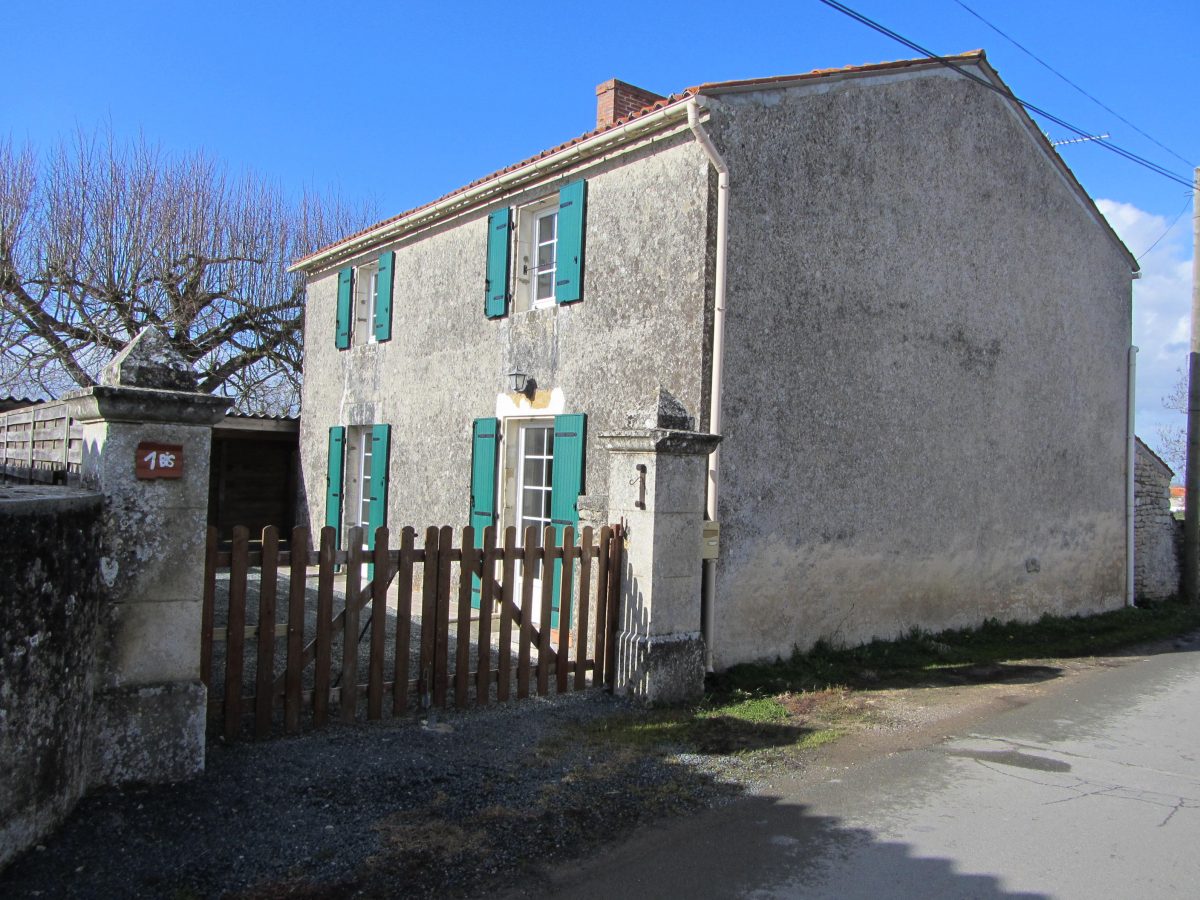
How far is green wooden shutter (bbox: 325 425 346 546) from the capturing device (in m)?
12.4

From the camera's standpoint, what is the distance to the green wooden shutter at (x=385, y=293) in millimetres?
11602

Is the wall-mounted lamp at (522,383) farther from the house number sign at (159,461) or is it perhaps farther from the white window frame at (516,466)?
the house number sign at (159,461)

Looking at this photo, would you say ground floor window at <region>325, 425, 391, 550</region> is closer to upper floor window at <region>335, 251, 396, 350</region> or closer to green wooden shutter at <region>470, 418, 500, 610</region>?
upper floor window at <region>335, 251, 396, 350</region>

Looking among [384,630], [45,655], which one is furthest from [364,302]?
[45,655]

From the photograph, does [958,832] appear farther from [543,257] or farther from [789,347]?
[543,257]

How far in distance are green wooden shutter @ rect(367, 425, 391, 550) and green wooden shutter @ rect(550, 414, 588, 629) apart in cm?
343

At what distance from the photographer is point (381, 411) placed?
11.7m

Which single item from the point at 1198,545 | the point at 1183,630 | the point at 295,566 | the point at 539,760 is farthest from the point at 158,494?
the point at 1198,545

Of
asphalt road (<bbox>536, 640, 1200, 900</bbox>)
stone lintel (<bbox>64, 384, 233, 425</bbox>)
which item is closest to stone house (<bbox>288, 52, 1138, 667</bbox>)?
asphalt road (<bbox>536, 640, 1200, 900</bbox>)

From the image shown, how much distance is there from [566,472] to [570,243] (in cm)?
223

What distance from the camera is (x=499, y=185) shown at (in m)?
9.60

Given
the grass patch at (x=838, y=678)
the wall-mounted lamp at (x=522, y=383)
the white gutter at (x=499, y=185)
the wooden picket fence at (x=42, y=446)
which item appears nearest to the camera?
the wooden picket fence at (x=42, y=446)

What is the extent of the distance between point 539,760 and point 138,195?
17.9 m

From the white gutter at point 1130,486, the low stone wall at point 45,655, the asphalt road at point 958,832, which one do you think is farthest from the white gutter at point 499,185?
the white gutter at point 1130,486
